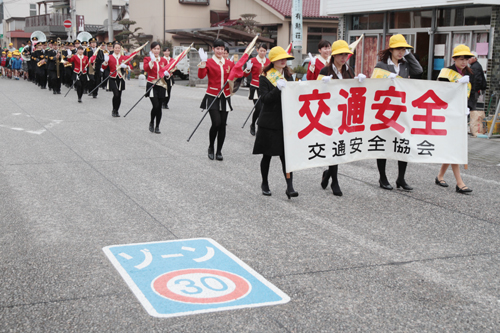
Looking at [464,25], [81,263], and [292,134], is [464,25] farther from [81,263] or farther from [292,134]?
[81,263]

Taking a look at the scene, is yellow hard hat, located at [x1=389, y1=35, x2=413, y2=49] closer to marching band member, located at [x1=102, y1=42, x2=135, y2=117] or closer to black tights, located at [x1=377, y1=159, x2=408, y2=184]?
black tights, located at [x1=377, y1=159, x2=408, y2=184]

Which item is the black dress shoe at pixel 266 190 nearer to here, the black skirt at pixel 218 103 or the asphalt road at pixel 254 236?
the asphalt road at pixel 254 236

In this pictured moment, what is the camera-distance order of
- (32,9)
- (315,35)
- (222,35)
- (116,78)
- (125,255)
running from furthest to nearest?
1. (32,9)
2. (315,35)
3. (222,35)
4. (116,78)
5. (125,255)

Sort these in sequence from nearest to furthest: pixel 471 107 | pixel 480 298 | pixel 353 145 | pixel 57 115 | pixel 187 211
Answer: pixel 480 298, pixel 187 211, pixel 353 145, pixel 471 107, pixel 57 115

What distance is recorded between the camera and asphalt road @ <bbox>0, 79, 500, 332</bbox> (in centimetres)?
391

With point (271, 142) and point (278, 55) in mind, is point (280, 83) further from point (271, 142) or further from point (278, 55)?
point (271, 142)

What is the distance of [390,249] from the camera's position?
531 cm

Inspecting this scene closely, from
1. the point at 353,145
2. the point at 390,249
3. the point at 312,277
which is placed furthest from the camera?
the point at 353,145

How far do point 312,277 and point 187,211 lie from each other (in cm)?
227

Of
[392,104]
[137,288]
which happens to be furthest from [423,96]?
[137,288]

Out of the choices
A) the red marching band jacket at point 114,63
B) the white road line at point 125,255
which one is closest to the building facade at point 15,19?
the red marching band jacket at point 114,63

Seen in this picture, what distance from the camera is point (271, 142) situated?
7.13 metres

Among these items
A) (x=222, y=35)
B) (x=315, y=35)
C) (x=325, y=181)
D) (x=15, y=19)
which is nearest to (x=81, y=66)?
(x=325, y=181)

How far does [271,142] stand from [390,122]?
164 centimetres
